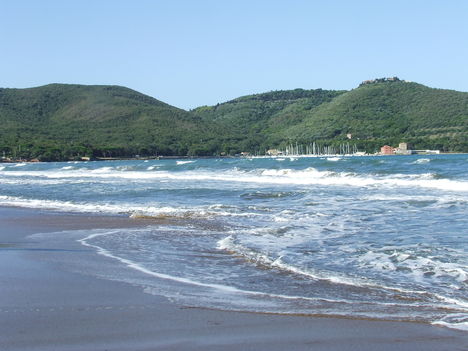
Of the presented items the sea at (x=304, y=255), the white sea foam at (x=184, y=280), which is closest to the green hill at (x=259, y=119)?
the sea at (x=304, y=255)

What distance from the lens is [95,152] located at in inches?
4375

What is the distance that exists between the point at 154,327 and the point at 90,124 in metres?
140

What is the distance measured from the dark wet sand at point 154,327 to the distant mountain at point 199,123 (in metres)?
83.8

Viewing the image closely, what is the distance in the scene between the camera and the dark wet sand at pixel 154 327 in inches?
185

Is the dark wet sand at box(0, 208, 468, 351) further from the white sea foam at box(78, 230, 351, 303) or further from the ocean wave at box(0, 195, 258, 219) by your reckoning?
the ocean wave at box(0, 195, 258, 219)

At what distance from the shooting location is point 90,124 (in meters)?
141

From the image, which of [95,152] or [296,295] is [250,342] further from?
[95,152]

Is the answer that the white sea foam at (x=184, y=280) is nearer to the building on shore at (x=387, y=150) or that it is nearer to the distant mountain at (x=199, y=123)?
the distant mountain at (x=199, y=123)

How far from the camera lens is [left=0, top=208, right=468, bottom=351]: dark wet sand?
469 centimetres

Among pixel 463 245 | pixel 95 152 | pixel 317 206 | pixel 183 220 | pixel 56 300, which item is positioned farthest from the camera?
pixel 95 152

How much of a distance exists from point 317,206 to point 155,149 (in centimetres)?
10408

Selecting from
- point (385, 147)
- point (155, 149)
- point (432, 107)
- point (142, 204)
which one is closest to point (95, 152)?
point (155, 149)

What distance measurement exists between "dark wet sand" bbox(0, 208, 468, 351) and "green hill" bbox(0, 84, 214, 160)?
102453mm

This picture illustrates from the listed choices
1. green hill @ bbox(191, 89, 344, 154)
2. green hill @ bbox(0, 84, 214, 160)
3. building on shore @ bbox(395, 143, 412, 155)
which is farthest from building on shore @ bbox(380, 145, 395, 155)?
green hill @ bbox(0, 84, 214, 160)
